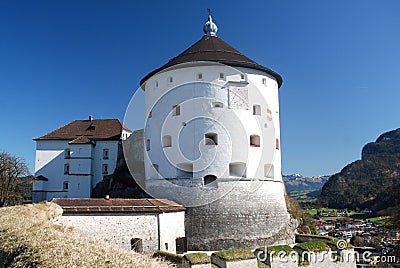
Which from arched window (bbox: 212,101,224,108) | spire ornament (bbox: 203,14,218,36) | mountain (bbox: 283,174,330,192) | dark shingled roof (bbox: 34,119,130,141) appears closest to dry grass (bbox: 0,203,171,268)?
arched window (bbox: 212,101,224,108)

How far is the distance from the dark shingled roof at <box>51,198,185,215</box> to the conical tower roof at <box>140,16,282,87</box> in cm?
669

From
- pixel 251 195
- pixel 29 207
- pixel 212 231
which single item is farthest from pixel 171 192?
pixel 29 207

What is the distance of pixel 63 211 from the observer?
33.8ft

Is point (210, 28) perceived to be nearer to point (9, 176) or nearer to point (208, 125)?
point (208, 125)

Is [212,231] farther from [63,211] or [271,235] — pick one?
[63,211]

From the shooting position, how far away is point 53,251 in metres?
4.30

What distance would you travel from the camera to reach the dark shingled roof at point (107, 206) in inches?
418

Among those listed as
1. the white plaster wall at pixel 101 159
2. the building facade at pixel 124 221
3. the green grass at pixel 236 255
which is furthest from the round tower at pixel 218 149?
the white plaster wall at pixel 101 159

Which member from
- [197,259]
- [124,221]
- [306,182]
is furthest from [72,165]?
[306,182]

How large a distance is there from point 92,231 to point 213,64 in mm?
8596

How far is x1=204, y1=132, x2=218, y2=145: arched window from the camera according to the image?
1505 centimetres

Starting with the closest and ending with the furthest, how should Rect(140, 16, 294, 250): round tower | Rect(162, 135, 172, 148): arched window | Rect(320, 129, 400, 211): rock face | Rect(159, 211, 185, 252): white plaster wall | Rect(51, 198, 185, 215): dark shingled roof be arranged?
Rect(51, 198, 185, 215): dark shingled roof, Rect(159, 211, 185, 252): white plaster wall, Rect(140, 16, 294, 250): round tower, Rect(162, 135, 172, 148): arched window, Rect(320, 129, 400, 211): rock face

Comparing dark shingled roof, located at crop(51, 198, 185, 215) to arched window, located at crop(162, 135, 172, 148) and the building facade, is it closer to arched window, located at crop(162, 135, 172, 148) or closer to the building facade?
the building facade

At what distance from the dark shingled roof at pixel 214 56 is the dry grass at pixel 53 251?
10977 millimetres
